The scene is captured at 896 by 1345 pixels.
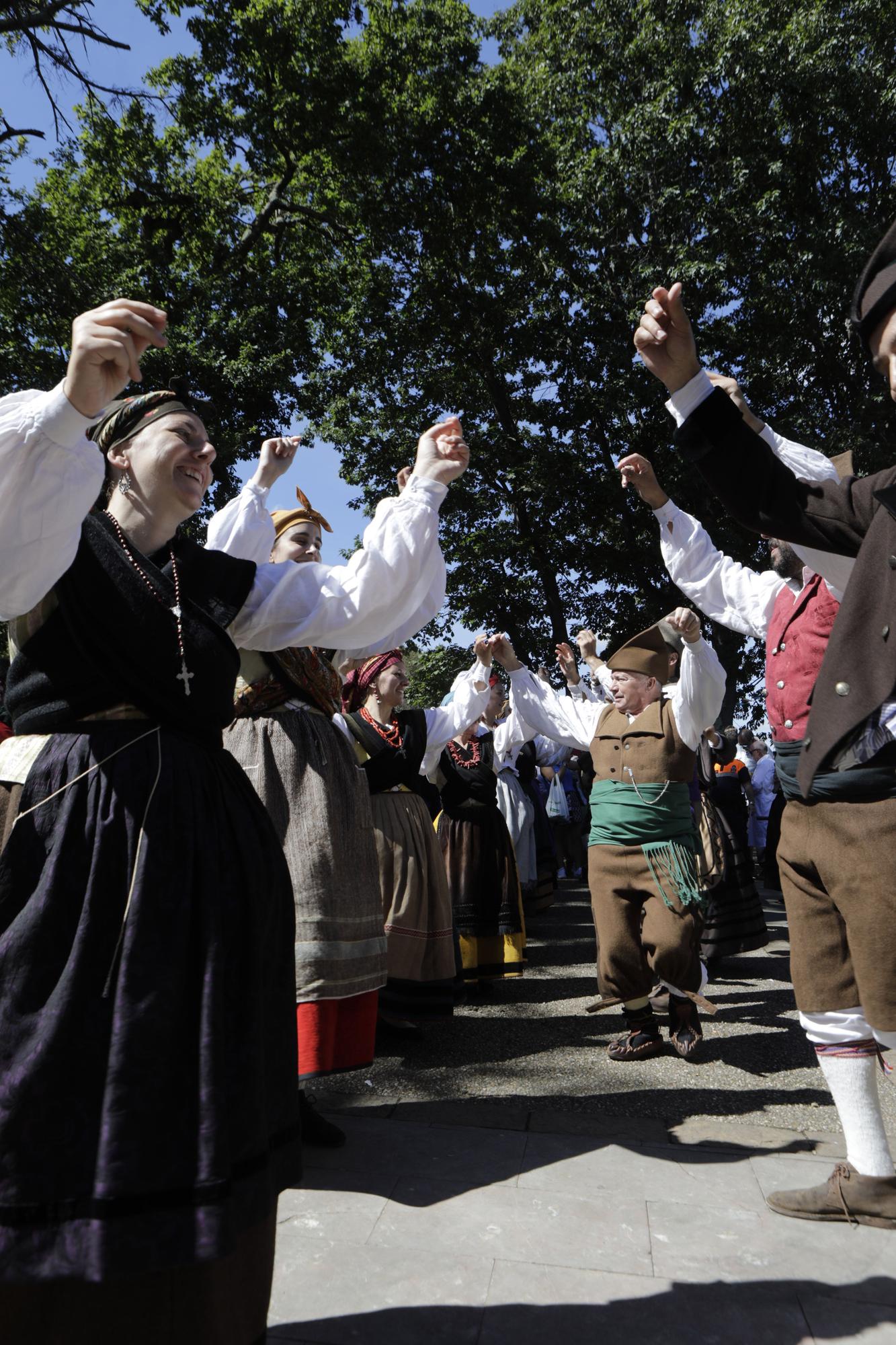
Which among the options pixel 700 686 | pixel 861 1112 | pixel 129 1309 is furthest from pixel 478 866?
pixel 129 1309

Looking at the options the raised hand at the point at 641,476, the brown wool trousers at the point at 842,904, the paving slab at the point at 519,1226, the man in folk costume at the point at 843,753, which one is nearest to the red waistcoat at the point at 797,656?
the man in folk costume at the point at 843,753

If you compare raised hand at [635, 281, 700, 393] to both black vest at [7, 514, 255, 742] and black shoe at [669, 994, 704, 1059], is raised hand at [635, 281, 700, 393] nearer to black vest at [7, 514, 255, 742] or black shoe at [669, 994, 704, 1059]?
black vest at [7, 514, 255, 742]

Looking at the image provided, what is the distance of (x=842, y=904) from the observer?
272cm

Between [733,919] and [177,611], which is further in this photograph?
[733,919]

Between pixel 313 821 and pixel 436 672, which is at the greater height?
pixel 436 672

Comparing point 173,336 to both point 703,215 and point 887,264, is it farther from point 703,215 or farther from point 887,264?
point 887,264

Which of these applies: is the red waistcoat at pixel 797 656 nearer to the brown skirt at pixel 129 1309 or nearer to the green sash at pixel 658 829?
the green sash at pixel 658 829

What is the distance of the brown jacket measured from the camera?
2.04 meters

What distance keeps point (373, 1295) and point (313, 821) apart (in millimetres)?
1411

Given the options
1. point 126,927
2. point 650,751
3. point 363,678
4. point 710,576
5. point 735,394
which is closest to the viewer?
point 126,927

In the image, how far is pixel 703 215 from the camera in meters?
14.9

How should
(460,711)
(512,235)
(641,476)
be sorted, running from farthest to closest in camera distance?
(512,235) < (460,711) < (641,476)

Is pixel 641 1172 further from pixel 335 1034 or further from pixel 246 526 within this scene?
pixel 246 526

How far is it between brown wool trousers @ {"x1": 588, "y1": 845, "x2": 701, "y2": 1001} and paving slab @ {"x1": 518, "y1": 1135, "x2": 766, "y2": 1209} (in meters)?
1.27
